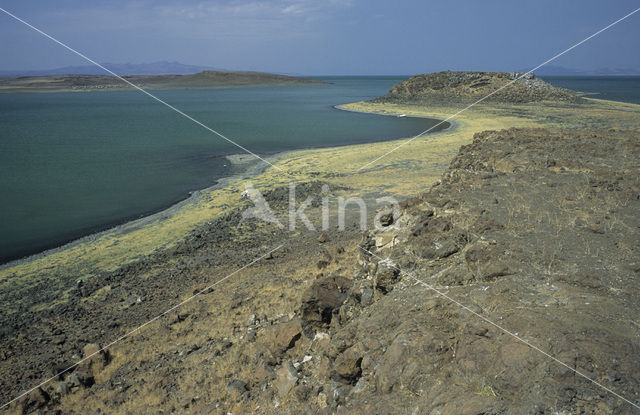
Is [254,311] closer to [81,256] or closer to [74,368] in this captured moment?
[74,368]

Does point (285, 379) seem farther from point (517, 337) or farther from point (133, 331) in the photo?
point (133, 331)

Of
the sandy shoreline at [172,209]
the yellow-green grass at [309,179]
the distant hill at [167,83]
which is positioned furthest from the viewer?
the distant hill at [167,83]

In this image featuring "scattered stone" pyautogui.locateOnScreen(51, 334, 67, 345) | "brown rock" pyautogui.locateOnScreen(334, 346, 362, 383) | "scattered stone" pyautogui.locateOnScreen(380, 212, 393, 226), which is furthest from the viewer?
"scattered stone" pyautogui.locateOnScreen(380, 212, 393, 226)

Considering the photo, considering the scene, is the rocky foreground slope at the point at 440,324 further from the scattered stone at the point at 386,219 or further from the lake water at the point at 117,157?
the lake water at the point at 117,157

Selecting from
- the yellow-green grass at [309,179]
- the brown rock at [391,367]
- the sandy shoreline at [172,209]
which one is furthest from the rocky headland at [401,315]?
Answer: the sandy shoreline at [172,209]

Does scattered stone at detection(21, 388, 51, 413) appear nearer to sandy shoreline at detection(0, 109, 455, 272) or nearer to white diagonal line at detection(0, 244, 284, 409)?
white diagonal line at detection(0, 244, 284, 409)

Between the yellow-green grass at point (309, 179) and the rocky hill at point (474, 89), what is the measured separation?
15026 mm

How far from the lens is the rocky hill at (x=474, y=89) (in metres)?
52.9

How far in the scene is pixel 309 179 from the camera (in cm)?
1914

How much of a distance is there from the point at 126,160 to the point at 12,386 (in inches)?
800

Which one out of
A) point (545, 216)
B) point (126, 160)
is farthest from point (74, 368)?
point (126, 160)

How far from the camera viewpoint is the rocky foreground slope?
12.7ft

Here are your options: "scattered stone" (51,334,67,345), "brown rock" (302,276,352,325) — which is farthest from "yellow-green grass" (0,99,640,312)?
"brown rock" (302,276,352,325)

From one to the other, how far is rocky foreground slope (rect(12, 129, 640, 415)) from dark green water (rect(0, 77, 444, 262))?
8.16m
